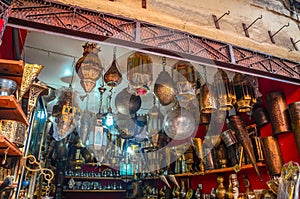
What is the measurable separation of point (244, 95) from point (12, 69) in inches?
73.1

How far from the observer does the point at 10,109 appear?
1189 mm

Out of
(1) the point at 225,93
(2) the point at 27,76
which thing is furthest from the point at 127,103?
(2) the point at 27,76

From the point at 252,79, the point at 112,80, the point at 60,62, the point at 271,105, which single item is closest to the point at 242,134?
the point at 271,105

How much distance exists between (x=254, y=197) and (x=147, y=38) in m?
1.88

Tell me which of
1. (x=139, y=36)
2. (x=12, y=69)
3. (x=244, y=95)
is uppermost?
(x=139, y=36)

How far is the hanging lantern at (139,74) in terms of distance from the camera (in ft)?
6.20

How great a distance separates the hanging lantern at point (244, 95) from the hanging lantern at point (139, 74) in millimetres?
868

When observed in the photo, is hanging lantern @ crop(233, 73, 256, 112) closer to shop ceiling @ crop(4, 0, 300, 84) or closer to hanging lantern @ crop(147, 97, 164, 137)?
shop ceiling @ crop(4, 0, 300, 84)

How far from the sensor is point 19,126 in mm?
1300

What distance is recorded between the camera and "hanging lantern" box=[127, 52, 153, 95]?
6.20 ft

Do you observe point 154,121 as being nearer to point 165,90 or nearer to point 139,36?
point 165,90

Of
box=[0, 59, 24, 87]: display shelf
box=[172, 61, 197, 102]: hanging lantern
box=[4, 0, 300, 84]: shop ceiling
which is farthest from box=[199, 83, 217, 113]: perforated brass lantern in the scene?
box=[0, 59, 24, 87]: display shelf

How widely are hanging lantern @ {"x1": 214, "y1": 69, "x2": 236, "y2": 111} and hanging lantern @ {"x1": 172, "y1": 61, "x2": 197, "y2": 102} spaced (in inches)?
11.0

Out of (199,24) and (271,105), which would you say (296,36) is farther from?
(199,24)
